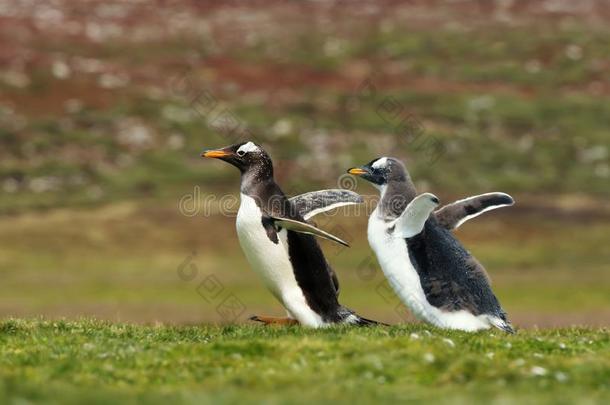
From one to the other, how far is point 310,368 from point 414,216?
203 inches

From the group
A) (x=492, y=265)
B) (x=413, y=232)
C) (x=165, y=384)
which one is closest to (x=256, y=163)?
(x=413, y=232)

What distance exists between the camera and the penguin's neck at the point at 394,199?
19641mm

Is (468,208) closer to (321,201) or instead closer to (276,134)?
(321,201)

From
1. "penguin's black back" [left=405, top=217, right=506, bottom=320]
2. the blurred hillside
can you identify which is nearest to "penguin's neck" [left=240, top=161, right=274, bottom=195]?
"penguin's black back" [left=405, top=217, right=506, bottom=320]

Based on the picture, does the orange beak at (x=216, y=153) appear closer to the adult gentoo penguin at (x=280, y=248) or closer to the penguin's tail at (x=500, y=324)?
the adult gentoo penguin at (x=280, y=248)

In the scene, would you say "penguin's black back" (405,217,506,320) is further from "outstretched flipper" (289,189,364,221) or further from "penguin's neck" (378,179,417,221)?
"outstretched flipper" (289,189,364,221)

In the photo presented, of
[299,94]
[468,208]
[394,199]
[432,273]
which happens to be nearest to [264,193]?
[394,199]

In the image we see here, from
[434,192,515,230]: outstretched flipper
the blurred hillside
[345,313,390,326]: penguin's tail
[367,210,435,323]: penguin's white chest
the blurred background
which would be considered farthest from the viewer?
the blurred hillside

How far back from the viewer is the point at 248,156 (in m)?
19.2

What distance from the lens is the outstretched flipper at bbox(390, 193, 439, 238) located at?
17.8m

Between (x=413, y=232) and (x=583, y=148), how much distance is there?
93.0 m

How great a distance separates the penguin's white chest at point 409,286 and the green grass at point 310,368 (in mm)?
1632

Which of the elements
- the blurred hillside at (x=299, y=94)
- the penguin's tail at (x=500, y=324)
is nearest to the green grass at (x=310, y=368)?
the penguin's tail at (x=500, y=324)

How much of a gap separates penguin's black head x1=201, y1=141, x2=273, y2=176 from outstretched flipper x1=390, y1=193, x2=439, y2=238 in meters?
2.42
